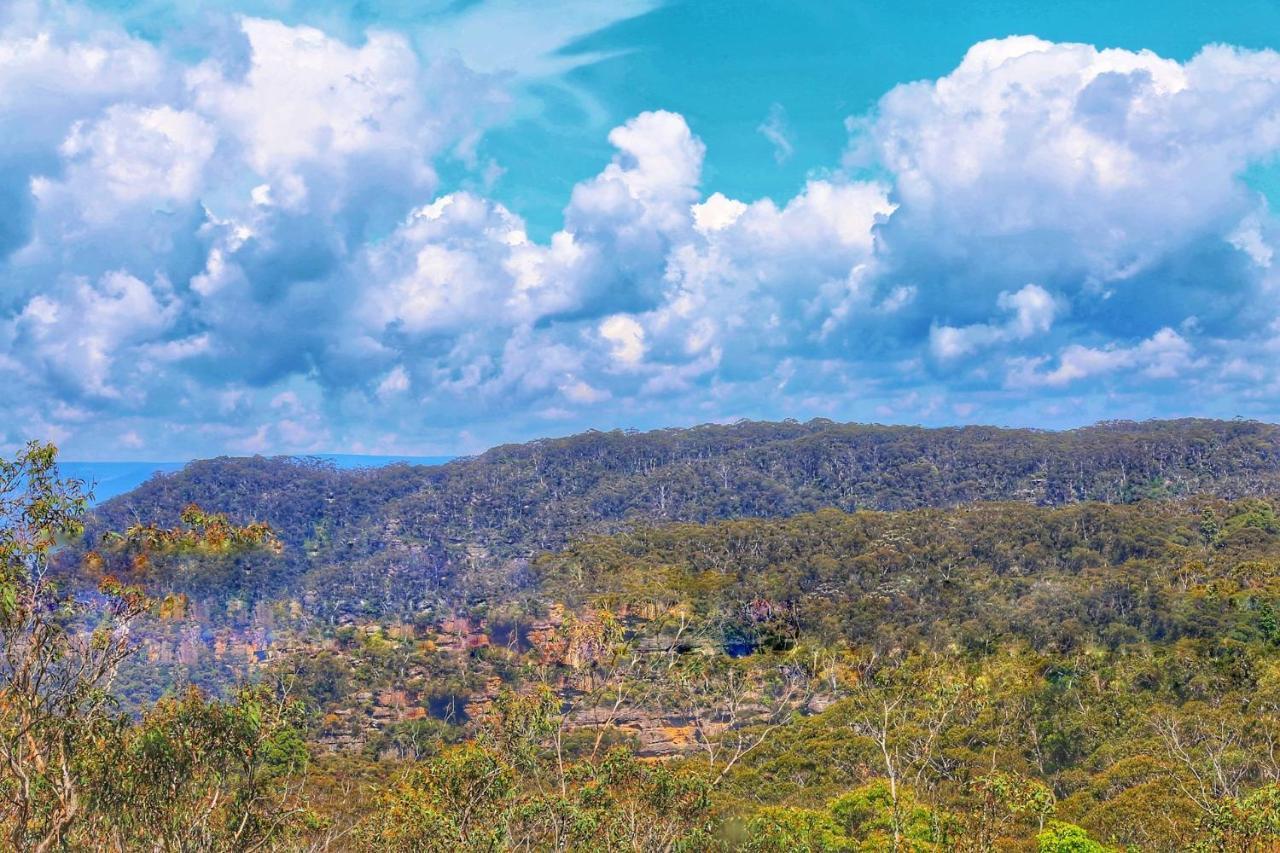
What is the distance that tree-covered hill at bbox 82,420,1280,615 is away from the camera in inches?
5615

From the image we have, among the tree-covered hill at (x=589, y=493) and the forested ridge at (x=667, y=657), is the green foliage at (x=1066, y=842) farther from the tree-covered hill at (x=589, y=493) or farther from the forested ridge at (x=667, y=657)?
the tree-covered hill at (x=589, y=493)

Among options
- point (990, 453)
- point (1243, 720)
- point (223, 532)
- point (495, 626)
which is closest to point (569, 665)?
point (495, 626)

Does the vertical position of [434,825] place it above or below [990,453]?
below

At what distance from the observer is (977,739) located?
48.2 meters

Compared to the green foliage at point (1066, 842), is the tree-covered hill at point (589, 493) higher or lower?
higher

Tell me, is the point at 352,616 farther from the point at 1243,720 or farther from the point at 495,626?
the point at 1243,720

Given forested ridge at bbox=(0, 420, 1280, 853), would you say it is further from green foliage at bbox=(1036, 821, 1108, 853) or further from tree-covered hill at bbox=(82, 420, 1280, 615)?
tree-covered hill at bbox=(82, 420, 1280, 615)

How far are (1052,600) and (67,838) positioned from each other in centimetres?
7732

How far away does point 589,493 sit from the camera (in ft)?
620

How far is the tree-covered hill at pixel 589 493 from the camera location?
14262 cm

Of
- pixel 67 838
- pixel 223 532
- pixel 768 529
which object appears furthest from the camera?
pixel 768 529

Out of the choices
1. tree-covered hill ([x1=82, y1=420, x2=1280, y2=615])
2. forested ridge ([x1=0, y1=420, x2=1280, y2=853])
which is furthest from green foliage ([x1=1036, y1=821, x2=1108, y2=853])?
tree-covered hill ([x1=82, y1=420, x2=1280, y2=615])

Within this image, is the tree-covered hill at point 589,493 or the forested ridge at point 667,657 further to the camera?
the tree-covered hill at point 589,493

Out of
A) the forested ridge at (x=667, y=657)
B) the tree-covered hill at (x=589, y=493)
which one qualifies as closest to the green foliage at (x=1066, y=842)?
the forested ridge at (x=667, y=657)
